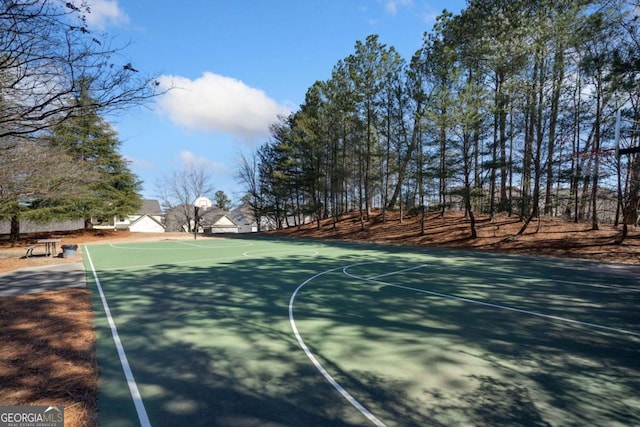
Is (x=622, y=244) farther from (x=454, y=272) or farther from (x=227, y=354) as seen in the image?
(x=227, y=354)

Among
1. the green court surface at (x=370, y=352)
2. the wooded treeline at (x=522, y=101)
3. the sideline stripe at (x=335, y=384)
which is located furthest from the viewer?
the wooded treeline at (x=522, y=101)

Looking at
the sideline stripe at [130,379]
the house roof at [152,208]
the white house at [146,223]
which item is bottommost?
the sideline stripe at [130,379]

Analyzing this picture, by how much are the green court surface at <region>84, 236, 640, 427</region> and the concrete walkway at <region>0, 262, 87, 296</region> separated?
1219mm

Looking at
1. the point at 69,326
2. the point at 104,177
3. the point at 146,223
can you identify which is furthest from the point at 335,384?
the point at 146,223

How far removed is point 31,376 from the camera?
3.65 meters

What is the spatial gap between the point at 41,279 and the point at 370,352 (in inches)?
406

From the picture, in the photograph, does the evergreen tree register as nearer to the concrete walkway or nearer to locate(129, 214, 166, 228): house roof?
the concrete walkway

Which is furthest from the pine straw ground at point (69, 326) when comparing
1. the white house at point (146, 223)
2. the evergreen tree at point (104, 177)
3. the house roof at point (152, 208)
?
the house roof at point (152, 208)

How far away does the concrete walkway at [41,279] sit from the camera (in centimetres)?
796

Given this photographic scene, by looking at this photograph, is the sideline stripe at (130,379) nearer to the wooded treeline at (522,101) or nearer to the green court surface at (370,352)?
the green court surface at (370,352)

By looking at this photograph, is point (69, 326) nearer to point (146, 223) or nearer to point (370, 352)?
point (370, 352)

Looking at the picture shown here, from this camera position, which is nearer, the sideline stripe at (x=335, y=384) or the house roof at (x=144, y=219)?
the sideline stripe at (x=335, y=384)

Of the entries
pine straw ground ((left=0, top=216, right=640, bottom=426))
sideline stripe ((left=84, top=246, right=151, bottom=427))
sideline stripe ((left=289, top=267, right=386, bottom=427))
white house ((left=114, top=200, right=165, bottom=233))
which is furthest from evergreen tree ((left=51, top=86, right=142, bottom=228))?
sideline stripe ((left=289, top=267, right=386, bottom=427))

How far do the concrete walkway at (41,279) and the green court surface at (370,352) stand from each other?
122cm
